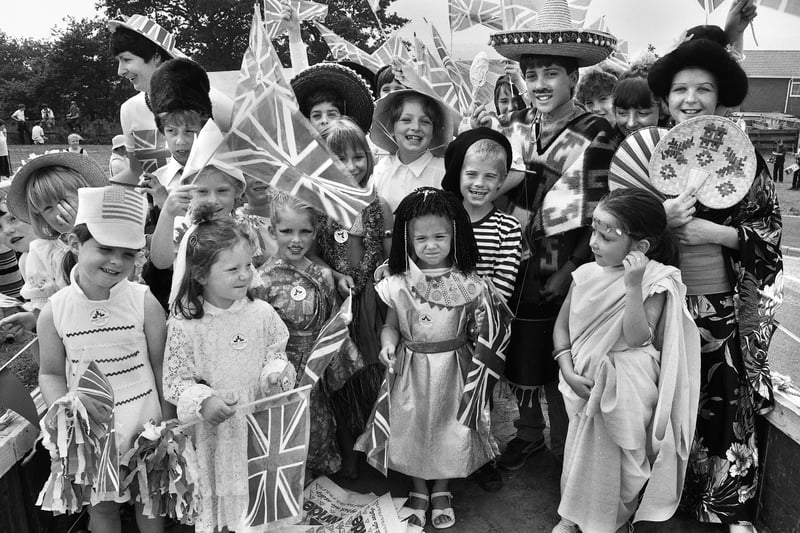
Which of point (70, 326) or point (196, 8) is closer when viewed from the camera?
point (70, 326)

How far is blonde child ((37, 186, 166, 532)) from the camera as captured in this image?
6.70ft

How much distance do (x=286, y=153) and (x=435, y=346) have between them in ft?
3.63

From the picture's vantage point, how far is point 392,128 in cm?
327

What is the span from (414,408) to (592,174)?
55.2 inches

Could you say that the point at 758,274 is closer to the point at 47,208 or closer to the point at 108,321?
the point at 108,321

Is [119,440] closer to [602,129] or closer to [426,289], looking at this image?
[426,289]

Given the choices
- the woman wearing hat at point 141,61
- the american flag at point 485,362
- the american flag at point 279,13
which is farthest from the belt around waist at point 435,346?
the american flag at point 279,13

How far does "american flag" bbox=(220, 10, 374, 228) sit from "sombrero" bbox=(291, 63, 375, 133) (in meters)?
1.19

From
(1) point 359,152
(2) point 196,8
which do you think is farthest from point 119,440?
(2) point 196,8

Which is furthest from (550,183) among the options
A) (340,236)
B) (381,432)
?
(381,432)

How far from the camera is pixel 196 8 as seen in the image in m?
32.7

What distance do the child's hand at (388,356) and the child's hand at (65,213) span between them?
1.41 meters

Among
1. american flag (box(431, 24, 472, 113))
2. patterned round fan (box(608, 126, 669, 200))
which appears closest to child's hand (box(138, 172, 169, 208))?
american flag (box(431, 24, 472, 113))

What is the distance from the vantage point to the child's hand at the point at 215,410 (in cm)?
211
